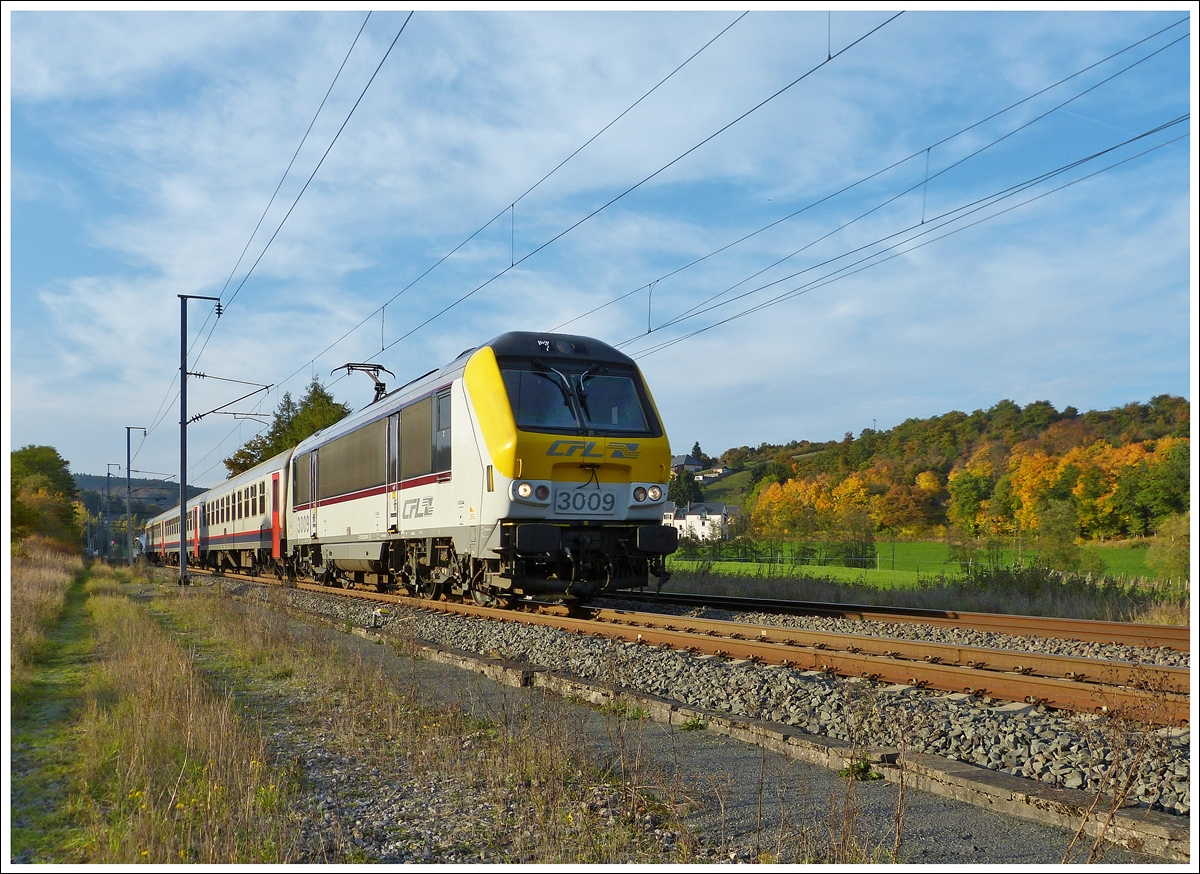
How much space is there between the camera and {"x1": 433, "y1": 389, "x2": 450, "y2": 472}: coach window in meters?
13.3

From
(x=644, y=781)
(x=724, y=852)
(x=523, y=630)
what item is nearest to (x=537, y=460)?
(x=523, y=630)

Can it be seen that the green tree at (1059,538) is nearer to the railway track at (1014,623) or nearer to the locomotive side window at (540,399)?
the railway track at (1014,623)

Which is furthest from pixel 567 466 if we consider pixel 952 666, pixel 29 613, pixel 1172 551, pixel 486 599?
pixel 1172 551

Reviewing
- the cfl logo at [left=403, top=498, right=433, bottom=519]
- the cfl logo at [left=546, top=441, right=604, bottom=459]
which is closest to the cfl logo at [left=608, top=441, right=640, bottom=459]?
the cfl logo at [left=546, top=441, right=604, bottom=459]

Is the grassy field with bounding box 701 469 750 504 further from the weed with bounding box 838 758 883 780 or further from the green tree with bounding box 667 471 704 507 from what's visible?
the weed with bounding box 838 758 883 780

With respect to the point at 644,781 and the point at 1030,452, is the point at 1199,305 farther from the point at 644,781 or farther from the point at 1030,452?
the point at 1030,452

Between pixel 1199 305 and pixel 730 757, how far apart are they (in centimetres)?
371

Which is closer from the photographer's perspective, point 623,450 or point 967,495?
point 623,450

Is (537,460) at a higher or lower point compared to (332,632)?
higher

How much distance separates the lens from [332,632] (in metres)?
13.3

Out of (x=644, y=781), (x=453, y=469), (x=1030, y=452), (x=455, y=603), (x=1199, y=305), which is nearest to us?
(x=1199, y=305)

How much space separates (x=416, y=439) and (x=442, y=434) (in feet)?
4.15

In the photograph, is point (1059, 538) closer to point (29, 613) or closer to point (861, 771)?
point (861, 771)

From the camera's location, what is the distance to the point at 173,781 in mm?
5258
